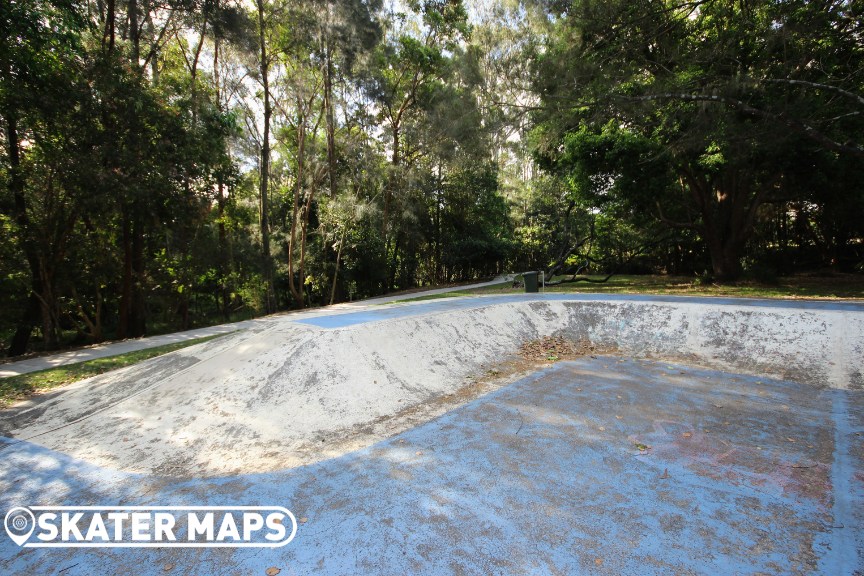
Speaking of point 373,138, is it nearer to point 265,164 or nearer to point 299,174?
point 299,174

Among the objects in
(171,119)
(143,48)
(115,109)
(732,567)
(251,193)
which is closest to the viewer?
(732,567)

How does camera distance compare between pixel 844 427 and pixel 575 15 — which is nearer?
pixel 844 427

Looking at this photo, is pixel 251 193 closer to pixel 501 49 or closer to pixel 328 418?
pixel 501 49

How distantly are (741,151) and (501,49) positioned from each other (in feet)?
26.4

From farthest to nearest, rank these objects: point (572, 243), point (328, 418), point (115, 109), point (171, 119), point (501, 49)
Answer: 1. point (572, 243)
2. point (501, 49)
3. point (171, 119)
4. point (115, 109)
5. point (328, 418)

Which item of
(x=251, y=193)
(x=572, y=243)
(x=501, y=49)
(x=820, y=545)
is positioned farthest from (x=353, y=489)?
(x=572, y=243)

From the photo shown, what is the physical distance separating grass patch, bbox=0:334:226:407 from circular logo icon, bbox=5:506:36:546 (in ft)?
10.6

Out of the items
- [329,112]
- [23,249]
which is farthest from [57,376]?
[329,112]

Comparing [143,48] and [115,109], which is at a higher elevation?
[143,48]

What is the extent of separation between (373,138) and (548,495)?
17111 mm

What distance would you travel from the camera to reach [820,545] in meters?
2.31

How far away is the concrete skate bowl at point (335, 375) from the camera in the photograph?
12.2 feet

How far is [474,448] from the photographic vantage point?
3.54 metres

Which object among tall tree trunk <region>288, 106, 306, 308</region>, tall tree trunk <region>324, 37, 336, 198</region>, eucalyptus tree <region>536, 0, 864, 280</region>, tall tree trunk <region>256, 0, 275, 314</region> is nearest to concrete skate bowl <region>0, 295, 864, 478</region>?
eucalyptus tree <region>536, 0, 864, 280</region>
